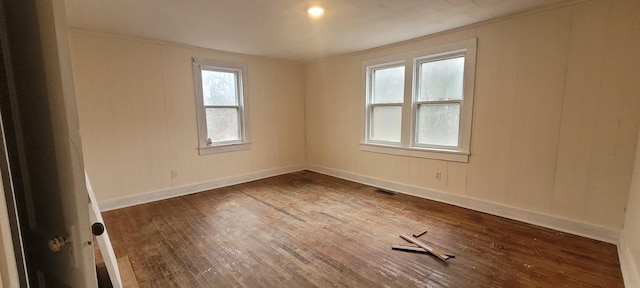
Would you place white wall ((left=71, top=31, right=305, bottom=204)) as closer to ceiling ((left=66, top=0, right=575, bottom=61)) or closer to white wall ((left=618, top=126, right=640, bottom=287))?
ceiling ((left=66, top=0, right=575, bottom=61))

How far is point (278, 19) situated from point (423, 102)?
87.6 inches

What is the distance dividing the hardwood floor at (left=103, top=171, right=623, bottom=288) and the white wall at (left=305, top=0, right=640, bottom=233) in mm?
344

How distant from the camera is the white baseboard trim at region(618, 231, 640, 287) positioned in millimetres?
1864

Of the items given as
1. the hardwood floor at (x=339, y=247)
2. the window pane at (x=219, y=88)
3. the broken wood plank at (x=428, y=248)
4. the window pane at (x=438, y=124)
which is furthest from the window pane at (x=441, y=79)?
the window pane at (x=219, y=88)

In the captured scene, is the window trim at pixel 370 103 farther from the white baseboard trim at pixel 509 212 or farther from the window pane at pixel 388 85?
the white baseboard trim at pixel 509 212

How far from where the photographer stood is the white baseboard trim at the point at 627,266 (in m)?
1.86

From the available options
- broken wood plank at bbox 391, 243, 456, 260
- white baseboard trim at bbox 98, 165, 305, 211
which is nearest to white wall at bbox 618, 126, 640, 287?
broken wood plank at bbox 391, 243, 456, 260

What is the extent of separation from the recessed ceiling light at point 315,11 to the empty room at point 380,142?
3 cm

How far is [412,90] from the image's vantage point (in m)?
3.92

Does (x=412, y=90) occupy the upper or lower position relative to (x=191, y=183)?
upper

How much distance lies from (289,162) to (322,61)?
2096 mm

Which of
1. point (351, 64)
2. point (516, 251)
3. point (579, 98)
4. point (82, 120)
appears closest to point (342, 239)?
point (516, 251)

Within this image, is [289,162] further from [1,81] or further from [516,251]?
[1,81]

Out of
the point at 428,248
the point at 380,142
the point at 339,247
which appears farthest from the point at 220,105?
the point at 428,248
